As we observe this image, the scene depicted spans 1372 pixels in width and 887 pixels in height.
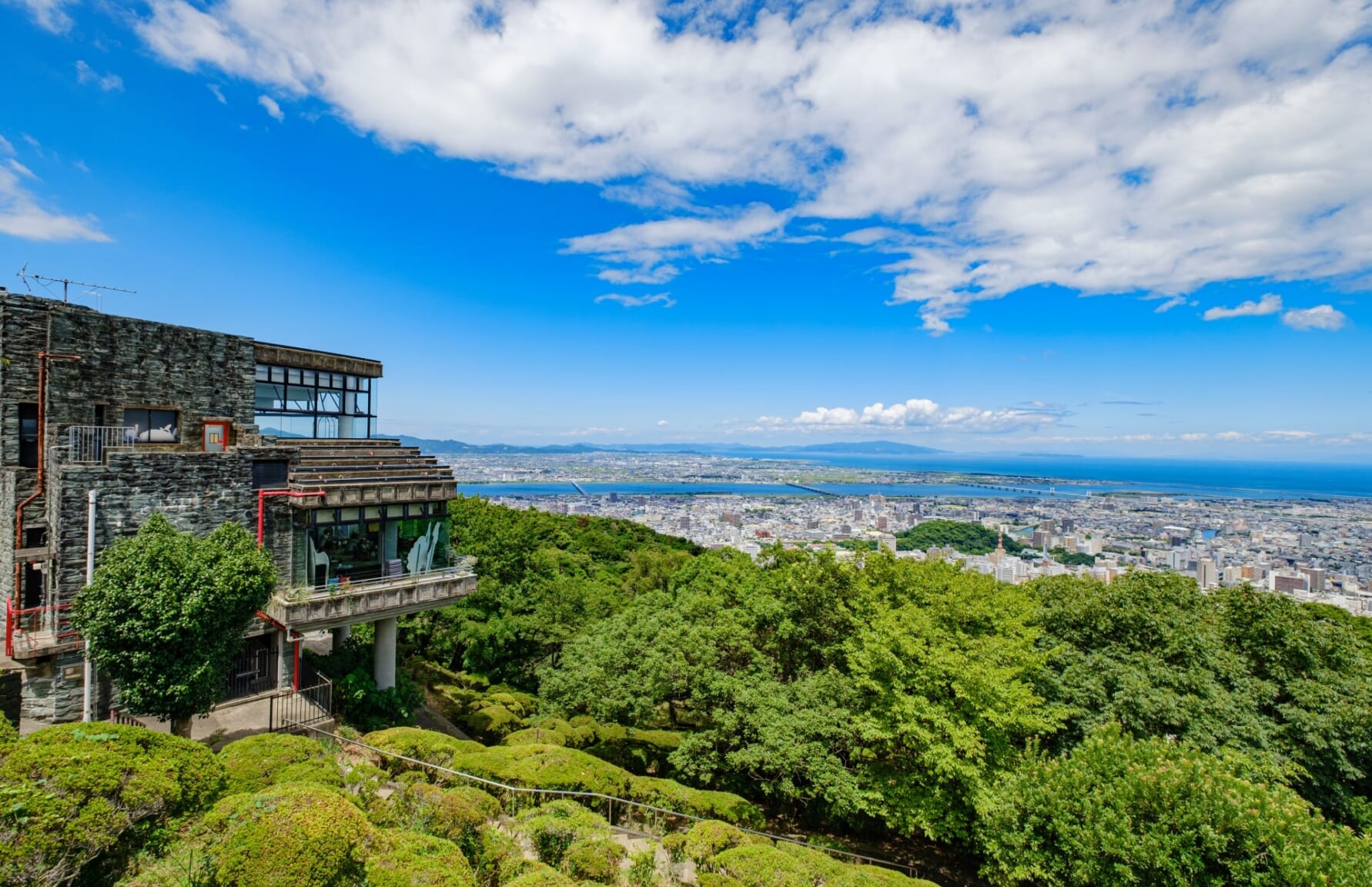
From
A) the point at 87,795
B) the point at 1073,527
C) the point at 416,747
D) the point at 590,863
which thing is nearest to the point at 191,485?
the point at 416,747

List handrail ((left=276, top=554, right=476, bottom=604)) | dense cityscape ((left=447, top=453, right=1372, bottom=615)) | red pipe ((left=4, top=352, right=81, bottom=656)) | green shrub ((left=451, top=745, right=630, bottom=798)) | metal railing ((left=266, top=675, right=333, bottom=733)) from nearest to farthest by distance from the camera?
green shrub ((left=451, top=745, right=630, bottom=798)) < red pipe ((left=4, top=352, right=81, bottom=656)) < metal railing ((left=266, top=675, right=333, bottom=733)) < handrail ((left=276, top=554, right=476, bottom=604)) < dense cityscape ((left=447, top=453, right=1372, bottom=615))

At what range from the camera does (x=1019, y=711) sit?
45.5 feet

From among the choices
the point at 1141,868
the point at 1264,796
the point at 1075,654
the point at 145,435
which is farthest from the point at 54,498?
the point at 1075,654

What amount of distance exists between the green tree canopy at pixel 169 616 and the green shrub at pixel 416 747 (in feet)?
10.8

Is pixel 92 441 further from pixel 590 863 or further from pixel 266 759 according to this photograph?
pixel 590 863

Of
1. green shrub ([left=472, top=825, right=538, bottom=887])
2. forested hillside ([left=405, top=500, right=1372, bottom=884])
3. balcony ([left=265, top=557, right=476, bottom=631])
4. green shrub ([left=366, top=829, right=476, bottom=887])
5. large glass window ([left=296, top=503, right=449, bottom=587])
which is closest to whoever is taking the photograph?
green shrub ([left=366, top=829, right=476, bottom=887])


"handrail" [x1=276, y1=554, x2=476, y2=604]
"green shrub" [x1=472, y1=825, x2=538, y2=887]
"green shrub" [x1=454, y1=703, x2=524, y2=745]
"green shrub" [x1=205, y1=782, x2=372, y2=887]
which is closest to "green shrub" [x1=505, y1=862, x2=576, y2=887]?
"green shrub" [x1=472, y1=825, x2=538, y2=887]

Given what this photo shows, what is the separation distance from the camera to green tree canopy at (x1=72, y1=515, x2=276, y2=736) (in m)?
10.2

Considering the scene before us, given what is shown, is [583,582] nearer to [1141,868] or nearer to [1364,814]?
[1141,868]

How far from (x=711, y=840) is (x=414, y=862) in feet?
17.4

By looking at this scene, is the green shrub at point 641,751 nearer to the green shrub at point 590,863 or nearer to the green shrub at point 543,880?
the green shrub at point 590,863

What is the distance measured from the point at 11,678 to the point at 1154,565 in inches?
2292

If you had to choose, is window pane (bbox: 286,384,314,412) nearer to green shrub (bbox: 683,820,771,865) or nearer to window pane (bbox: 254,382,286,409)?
window pane (bbox: 254,382,286,409)

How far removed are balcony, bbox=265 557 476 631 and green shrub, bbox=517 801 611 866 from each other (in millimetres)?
7329
